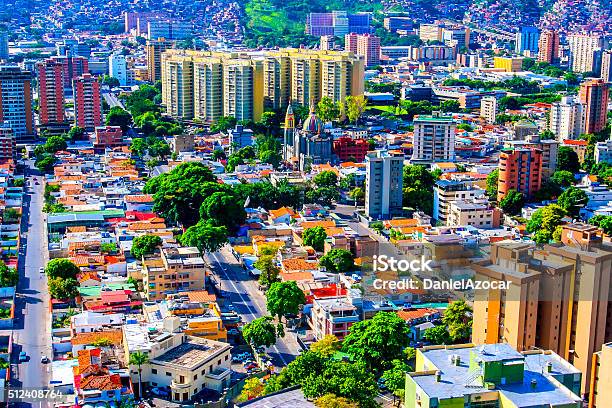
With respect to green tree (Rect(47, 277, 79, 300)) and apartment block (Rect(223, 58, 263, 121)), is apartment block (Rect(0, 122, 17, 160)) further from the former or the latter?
green tree (Rect(47, 277, 79, 300))

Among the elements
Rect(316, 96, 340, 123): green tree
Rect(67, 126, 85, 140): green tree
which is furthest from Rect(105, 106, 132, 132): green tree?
Rect(316, 96, 340, 123): green tree

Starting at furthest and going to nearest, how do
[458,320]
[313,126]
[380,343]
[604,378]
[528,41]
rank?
[528,41]
[313,126]
[458,320]
[380,343]
[604,378]

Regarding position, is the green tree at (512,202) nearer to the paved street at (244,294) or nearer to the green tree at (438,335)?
the paved street at (244,294)

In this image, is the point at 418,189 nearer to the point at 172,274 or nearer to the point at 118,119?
the point at 172,274

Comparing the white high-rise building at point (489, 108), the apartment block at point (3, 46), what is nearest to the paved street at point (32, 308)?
the white high-rise building at point (489, 108)

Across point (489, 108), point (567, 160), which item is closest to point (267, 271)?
point (567, 160)

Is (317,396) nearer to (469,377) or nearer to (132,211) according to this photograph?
(469,377)

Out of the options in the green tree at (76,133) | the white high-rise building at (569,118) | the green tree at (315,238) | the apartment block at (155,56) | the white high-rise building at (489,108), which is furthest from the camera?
the apartment block at (155,56)
